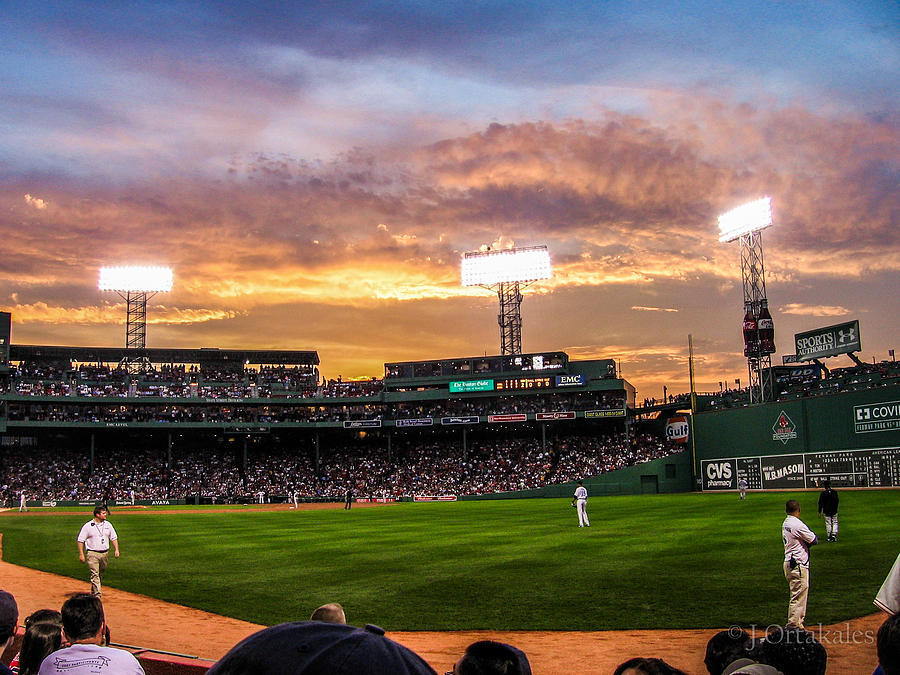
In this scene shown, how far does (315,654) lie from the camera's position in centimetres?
183

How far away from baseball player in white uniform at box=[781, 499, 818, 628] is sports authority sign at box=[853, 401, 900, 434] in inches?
1644

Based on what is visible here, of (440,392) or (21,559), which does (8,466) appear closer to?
(440,392)

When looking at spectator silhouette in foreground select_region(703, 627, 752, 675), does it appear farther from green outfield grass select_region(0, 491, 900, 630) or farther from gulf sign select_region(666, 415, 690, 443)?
gulf sign select_region(666, 415, 690, 443)

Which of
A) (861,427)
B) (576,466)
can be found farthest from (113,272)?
(861,427)

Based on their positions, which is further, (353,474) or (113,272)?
(113,272)

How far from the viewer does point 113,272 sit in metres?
81.8

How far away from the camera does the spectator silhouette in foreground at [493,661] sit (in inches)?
123

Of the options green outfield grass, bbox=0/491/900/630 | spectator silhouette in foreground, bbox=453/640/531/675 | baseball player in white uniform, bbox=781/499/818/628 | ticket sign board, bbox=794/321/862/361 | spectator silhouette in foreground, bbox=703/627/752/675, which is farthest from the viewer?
ticket sign board, bbox=794/321/862/361

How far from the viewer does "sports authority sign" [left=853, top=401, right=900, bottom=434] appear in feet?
156

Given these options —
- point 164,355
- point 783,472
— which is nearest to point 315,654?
point 783,472

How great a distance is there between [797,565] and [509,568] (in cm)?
862

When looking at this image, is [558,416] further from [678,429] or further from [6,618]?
[6,618]

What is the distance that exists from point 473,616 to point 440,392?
67598 millimetres

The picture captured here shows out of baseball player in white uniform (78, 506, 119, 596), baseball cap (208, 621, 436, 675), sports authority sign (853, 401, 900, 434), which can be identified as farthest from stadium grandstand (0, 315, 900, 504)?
baseball cap (208, 621, 436, 675)
